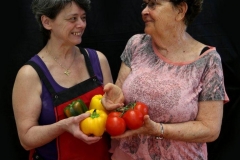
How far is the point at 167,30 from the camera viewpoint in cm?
133

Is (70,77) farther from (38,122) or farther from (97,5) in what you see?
(97,5)

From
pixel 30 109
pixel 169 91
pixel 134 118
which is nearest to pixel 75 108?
pixel 30 109

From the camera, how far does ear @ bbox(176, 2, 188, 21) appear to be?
1305mm

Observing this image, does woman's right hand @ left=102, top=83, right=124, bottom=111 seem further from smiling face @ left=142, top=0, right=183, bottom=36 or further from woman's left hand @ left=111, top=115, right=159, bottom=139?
smiling face @ left=142, top=0, right=183, bottom=36

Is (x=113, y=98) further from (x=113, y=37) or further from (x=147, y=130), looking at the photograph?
(x=113, y=37)

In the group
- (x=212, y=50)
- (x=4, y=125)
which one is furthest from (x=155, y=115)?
(x=4, y=125)

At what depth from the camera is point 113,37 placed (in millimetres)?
1950

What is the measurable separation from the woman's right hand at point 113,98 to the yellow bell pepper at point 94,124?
61 millimetres

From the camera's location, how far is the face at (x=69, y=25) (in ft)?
4.71

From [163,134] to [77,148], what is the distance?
460 millimetres

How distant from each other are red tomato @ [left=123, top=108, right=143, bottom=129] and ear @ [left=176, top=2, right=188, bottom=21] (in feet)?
1.44

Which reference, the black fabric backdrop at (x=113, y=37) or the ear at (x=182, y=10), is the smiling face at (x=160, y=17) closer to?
the ear at (x=182, y=10)

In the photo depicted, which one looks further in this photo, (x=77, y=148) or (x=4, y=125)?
(x=4, y=125)

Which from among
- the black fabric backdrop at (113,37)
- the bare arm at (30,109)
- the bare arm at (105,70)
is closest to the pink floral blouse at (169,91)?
the bare arm at (105,70)
